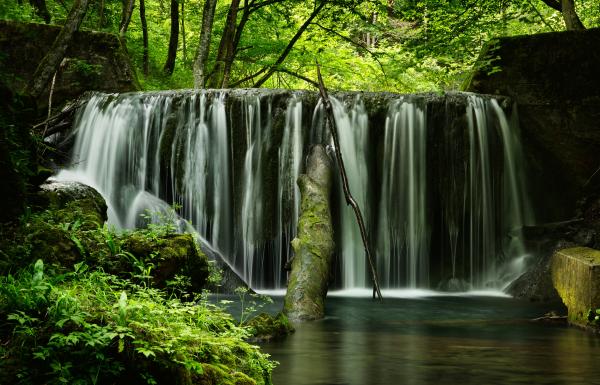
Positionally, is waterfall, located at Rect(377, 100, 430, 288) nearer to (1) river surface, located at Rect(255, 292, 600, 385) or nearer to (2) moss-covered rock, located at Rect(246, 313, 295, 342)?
(1) river surface, located at Rect(255, 292, 600, 385)

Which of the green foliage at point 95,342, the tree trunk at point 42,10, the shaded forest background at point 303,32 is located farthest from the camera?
the tree trunk at point 42,10

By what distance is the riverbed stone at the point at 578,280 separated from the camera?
7078 mm

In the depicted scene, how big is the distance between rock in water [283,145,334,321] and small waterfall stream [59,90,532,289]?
1.92m

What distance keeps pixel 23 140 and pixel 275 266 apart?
7.16 m

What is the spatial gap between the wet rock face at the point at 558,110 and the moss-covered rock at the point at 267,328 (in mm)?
8465

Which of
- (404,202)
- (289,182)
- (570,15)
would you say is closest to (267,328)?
(289,182)

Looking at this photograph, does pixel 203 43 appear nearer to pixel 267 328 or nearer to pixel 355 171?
pixel 355 171

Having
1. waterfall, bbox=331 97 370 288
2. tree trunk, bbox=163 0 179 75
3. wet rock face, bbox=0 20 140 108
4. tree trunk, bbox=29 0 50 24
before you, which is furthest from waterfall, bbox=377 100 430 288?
tree trunk, bbox=29 0 50 24

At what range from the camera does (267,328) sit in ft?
20.3

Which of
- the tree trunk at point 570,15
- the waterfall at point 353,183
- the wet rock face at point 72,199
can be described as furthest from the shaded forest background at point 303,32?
the wet rock face at point 72,199

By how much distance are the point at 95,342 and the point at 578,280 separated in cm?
605

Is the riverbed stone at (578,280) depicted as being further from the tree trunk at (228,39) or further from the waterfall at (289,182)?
the tree trunk at (228,39)

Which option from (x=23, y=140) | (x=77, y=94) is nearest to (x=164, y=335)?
(x=23, y=140)

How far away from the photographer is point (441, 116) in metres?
12.8
